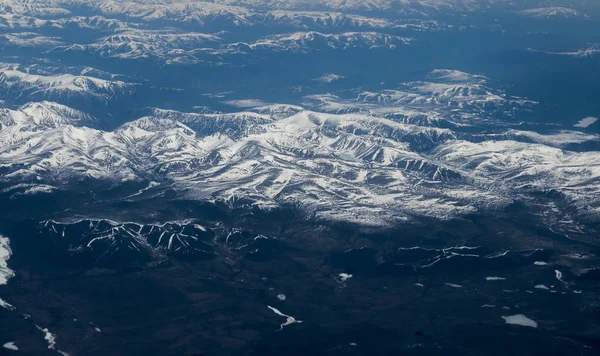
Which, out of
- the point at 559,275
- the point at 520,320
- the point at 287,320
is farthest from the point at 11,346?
the point at 559,275

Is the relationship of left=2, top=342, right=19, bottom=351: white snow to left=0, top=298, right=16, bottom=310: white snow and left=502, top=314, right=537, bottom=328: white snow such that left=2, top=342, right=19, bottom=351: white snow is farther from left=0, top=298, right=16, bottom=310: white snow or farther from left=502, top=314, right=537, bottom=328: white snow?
left=502, top=314, right=537, bottom=328: white snow

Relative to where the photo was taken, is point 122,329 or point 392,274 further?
point 392,274

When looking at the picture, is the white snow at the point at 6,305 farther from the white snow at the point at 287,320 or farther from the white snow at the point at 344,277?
the white snow at the point at 344,277

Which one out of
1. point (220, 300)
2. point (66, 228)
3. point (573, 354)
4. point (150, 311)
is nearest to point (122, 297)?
point (150, 311)

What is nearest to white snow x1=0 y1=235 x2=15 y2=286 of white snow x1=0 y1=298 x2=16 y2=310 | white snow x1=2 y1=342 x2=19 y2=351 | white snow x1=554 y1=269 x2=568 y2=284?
white snow x1=0 y1=298 x2=16 y2=310

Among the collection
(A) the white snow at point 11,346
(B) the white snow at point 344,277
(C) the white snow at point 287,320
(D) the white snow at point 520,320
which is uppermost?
(D) the white snow at point 520,320

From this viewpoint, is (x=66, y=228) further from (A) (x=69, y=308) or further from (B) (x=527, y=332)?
(B) (x=527, y=332)

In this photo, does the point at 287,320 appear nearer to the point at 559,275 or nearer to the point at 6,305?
the point at 6,305

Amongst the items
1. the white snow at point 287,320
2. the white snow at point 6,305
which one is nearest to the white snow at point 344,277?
the white snow at point 287,320
